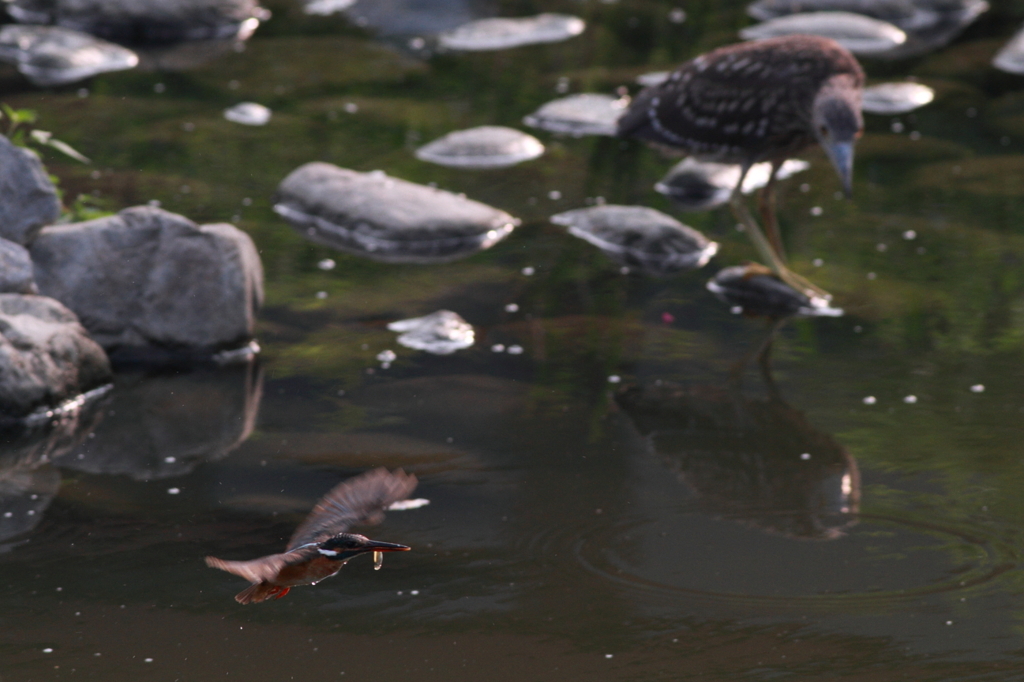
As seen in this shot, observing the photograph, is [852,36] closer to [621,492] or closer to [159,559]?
[621,492]

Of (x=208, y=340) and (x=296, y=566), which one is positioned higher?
(x=296, y=566)

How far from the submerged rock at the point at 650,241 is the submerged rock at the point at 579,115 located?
181 centimetres

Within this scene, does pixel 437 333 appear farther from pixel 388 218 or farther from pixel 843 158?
pixel 843 158

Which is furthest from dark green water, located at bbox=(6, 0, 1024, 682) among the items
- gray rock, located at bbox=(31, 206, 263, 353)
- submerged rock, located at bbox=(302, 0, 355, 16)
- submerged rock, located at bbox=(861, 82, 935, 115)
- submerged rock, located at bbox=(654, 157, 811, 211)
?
submerged rock, located at bbox=(302, 0, 355, 16)

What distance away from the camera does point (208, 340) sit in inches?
224

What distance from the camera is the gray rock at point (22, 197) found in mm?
5570

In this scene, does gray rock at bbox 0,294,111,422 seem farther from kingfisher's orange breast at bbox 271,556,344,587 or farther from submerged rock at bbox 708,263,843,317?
submerged rock at bbox 708,263,843,317

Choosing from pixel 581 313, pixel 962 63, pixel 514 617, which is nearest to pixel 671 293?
pixel 581 313

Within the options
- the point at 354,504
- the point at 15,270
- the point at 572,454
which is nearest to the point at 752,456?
the point at 572,454

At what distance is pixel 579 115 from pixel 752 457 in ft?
14.6

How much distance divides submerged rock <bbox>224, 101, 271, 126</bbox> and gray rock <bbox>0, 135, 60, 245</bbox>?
3.13 meters

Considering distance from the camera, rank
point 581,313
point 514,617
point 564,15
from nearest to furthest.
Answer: point 514,617 < point 581,313 < point 564,15

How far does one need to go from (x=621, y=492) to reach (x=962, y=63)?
655 centimetres

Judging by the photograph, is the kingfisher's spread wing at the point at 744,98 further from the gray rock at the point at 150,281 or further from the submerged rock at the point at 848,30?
the submerged rock at the point at 848,30
